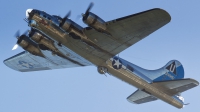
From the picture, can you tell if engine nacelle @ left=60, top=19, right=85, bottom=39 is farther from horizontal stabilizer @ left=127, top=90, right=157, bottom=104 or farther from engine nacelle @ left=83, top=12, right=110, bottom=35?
horizontal stabilizer @ left=127, top=90, right=157, bottom=104

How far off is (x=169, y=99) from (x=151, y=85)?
6.47 ft

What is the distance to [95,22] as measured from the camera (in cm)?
2397

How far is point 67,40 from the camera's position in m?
25.6

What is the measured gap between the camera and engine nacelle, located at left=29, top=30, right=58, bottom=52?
26578 millimetres

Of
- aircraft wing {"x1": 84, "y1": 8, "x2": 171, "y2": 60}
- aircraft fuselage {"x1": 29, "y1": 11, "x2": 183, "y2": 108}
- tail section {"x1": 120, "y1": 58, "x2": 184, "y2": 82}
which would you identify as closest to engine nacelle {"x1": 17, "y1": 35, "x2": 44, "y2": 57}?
aircraft fuselage {"x1": 29, "y1": 11, "x2": 183, "y2": 108}

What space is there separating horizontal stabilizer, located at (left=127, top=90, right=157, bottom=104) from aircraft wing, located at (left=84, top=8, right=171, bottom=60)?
5824 millimetres

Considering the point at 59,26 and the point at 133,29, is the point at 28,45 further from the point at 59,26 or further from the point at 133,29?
the point at 133,29

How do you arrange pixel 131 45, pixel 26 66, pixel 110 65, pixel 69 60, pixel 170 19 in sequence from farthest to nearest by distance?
pixel 26 66
pixel 69 60
pixel 110 65
pixel 131 45
pixel 170 19

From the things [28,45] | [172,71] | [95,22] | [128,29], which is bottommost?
[28,45]

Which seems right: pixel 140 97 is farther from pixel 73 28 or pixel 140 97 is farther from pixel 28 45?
pixel 28 45

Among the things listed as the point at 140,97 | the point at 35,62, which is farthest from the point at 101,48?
the point at 35,62

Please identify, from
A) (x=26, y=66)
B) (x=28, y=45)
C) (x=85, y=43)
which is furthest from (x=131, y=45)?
(x=26, y=66)

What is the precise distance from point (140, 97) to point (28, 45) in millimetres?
11077

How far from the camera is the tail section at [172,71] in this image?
3351cm
